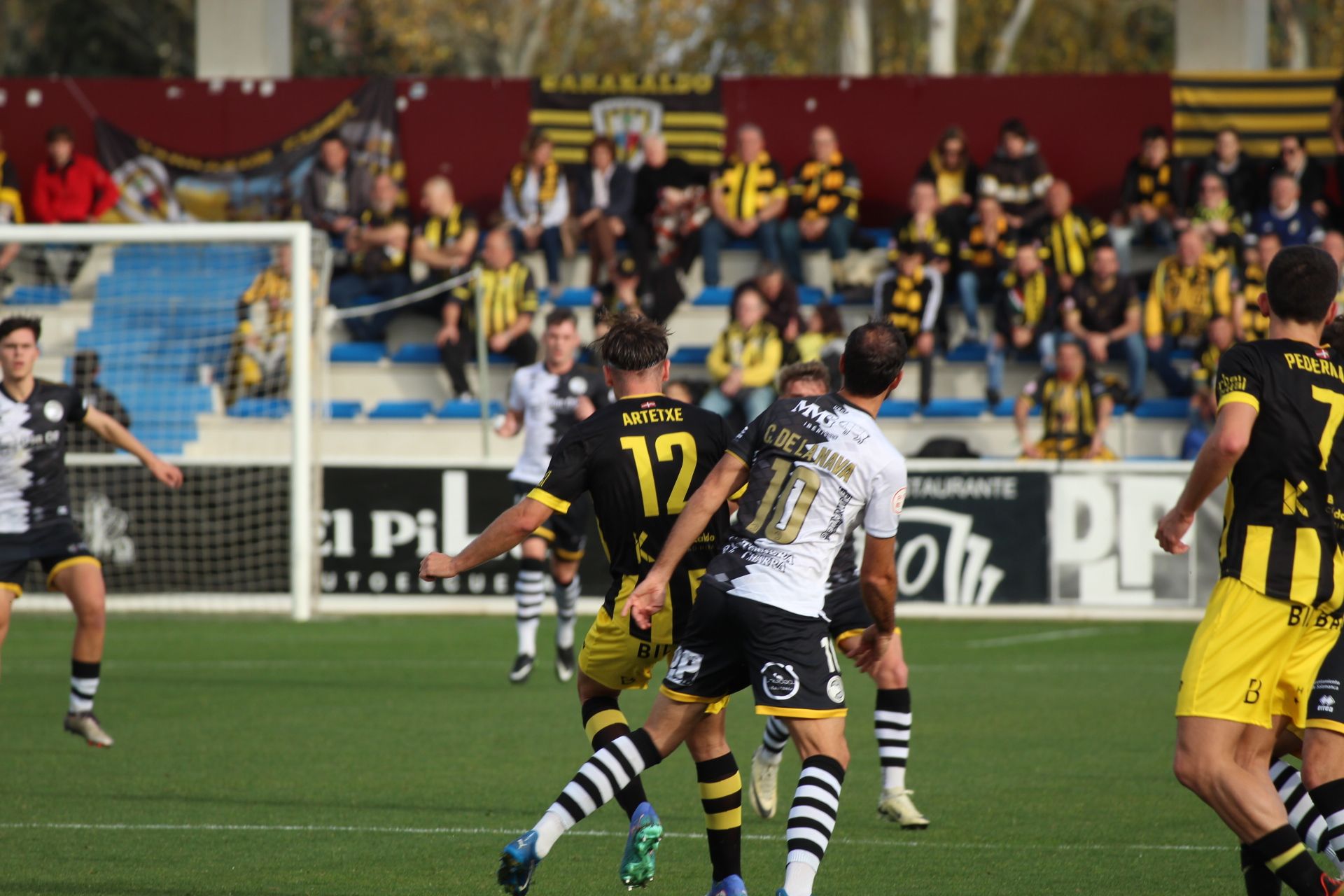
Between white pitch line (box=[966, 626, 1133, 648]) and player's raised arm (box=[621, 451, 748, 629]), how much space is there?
8981 millimetres

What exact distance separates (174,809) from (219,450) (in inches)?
438

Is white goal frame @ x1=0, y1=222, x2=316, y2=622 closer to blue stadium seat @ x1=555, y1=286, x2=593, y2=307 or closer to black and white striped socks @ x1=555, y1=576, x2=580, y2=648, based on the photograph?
black and white striped socks @ x1=555, y1=576, x2=580, y2=648

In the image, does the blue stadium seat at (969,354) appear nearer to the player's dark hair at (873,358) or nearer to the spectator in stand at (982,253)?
the spectator in stand at (982,253)

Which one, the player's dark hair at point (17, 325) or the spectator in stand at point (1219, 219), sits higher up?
the spectator in stand at point (1219, 219)

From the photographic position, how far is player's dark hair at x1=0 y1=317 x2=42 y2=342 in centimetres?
842

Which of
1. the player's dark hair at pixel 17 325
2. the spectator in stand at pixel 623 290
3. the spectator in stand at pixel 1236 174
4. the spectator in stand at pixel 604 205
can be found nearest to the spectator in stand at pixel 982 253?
the spectator in stand at pixel 1236 174

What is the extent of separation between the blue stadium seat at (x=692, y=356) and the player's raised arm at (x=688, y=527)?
13.9m

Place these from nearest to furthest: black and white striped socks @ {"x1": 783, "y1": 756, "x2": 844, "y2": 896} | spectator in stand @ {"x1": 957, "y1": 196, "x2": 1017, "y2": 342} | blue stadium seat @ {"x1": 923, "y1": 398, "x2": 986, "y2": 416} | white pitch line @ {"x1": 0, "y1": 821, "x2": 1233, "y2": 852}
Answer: black and white striped socks @ {"x1": 783, "y1": 756, "x2": 844, "y2": 896}
white pitch line @ {"x1": 0, "y1": 821, "x2": 1233, "y2": 852}
blue stadium seat @ {"x1": 923, "y1": 398, "x2": 986, "y2": 416}
spectator in stand @ {"x1": 957, "y1": 196, "x2": 1017, "y2": 342}

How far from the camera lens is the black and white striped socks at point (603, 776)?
5.18m

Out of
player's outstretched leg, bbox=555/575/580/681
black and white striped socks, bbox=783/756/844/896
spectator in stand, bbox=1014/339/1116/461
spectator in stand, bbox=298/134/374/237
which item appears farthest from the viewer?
spectator in stand, bbox=298/134/374/237

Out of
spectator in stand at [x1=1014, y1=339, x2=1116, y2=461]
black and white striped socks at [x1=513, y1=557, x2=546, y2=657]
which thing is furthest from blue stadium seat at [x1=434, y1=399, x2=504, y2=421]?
black and white striped socks at [x1=513, y1=557, x2=546, y2=657]

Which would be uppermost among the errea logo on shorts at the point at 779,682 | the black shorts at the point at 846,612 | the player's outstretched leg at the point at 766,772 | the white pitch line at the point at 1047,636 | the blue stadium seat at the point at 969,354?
the blue stadium seat at the point at 969,354

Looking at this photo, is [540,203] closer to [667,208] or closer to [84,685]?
[667,208]

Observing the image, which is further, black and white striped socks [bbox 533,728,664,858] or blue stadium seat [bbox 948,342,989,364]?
blue stadium seat [bbox 948,342,989,364]
